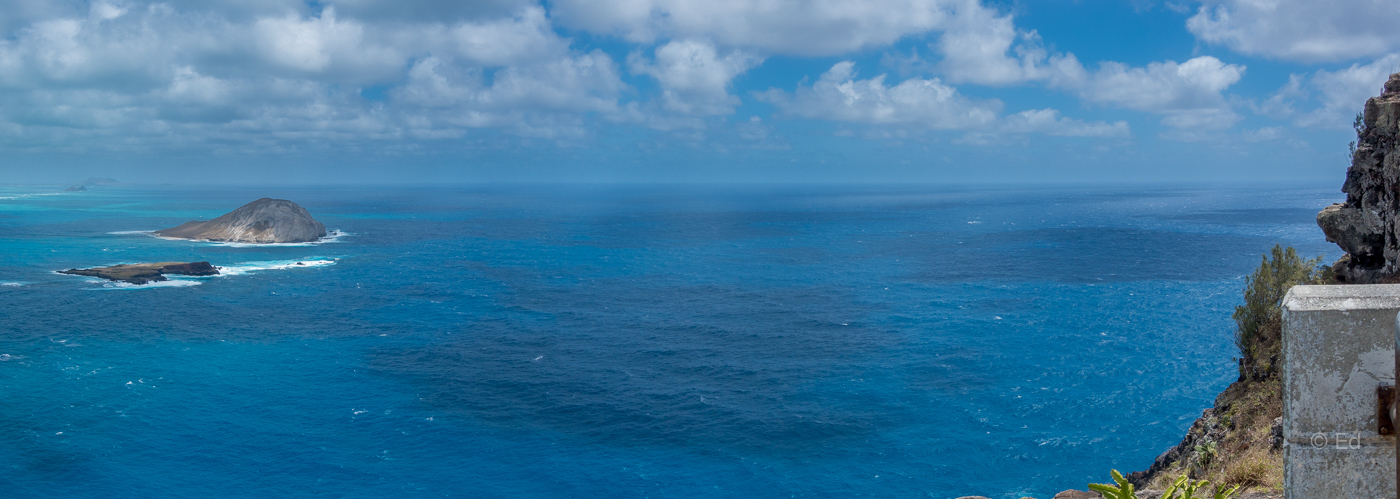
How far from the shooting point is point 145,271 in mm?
86125

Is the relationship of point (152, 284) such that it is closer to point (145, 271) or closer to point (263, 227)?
point (145, 271)

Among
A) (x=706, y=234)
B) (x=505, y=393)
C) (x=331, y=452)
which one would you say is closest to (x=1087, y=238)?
(x=706, y=234)

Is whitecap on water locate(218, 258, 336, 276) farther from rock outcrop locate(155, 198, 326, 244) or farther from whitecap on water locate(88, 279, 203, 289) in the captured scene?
rock outcrop locate(155, 198, 326, 244)

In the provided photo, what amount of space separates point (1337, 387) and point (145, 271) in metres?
105

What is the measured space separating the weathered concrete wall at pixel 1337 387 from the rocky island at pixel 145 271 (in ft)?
324

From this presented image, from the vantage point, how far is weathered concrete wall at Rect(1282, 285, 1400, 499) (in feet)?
17.3

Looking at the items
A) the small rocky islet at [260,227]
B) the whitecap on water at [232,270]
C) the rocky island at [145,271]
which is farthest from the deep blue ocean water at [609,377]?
the small rocky islet at [260,227]

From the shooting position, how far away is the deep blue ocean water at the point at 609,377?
34156mm

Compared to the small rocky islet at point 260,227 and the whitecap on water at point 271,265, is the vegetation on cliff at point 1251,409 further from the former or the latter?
the small rocky islet at point 260,227

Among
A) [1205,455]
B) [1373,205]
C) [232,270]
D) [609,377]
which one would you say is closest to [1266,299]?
A: [1373,205]

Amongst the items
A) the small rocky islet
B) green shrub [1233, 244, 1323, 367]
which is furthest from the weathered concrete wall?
the small rocky islet

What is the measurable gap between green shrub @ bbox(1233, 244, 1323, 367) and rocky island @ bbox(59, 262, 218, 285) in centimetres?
9520

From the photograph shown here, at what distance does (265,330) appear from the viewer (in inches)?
2389

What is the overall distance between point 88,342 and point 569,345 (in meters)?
34.5
